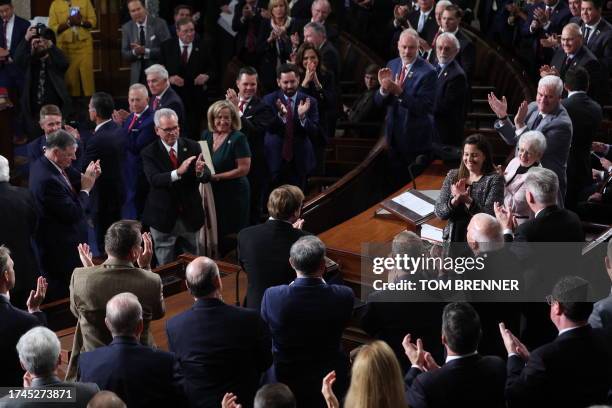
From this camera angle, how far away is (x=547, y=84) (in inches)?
245

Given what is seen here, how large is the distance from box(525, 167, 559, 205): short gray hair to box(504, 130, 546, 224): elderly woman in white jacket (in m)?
0.56

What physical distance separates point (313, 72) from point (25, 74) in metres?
3.11

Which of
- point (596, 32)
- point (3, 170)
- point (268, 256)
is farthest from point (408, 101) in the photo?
point (3, 170)

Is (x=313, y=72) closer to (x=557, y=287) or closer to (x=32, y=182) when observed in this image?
(x=32, y=182)

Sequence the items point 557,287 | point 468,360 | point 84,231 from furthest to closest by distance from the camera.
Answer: point 84,231
point 557,287
point 468,360

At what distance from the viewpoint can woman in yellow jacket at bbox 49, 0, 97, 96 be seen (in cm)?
992

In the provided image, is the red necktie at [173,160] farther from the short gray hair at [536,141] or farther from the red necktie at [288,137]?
the short gray hair at [536,141]

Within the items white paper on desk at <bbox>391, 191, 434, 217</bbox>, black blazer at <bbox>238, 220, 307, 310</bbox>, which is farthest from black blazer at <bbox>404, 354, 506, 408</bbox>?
white paper on desk at <bbox>391, 191, 434, 217</bbox>

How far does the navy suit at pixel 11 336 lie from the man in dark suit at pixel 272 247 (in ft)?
3.50

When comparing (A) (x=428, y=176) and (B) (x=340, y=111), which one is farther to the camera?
(B) (x=340, y=111)

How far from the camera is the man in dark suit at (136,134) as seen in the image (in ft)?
23.5

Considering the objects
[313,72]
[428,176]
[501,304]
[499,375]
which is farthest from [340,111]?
[499,375]

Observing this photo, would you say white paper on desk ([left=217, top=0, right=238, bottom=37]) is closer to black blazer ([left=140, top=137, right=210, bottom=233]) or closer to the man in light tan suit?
black blazer ([left=140, top=137, right=210, bottom=233])

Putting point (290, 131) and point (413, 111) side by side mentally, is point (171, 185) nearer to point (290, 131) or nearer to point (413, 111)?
point (290, 131)
